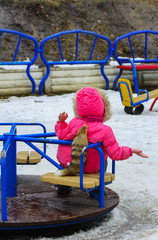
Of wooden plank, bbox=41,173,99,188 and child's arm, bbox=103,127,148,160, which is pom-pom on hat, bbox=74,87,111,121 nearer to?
child's arm, bbox=103,127,148,160

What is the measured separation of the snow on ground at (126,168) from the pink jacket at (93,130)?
18.6 inches

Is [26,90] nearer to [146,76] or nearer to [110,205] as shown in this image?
[146,76]

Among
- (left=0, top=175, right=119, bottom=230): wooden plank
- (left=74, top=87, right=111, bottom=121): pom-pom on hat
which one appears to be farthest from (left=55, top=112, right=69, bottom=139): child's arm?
(left=0, top=175, right=119, bottom=230): wooden plank

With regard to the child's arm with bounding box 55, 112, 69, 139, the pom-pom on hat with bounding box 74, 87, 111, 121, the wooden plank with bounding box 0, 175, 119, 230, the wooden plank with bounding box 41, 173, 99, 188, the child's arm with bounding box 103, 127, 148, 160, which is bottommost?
the wooden plank with bounding box 0, 175, 119, 230

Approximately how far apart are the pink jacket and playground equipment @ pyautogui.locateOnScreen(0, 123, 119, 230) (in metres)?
0.08

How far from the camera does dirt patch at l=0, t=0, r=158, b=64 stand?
12414 mm

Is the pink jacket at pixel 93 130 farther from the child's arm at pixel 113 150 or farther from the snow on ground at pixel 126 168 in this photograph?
the snow on ground at pixel 126 168

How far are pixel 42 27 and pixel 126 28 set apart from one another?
2725 millimetres

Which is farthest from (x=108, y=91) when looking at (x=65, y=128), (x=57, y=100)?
(x=65, y=128)

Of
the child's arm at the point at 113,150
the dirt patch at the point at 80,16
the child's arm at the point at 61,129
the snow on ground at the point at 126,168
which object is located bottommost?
the snow on ground at the point at 126,168

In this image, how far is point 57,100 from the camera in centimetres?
1017

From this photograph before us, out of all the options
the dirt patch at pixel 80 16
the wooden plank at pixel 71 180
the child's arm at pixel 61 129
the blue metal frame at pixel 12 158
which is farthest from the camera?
the dirt patch at pixel 80 16

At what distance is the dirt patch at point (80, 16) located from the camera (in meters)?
12.4

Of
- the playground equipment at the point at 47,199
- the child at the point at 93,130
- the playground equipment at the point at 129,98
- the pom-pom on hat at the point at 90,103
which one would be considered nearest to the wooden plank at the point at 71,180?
the playground equipment at the point at 47,199
